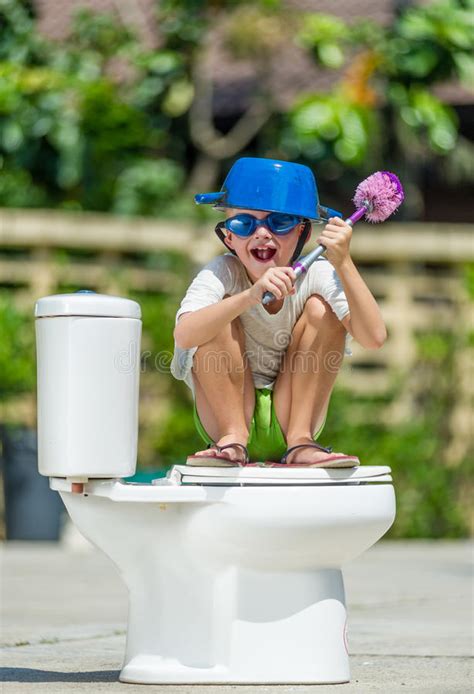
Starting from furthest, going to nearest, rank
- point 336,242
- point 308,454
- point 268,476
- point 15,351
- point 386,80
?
1. point 386,80
2. point 15,351
3. point 308,454
4. point 336,242
5. point 268,476

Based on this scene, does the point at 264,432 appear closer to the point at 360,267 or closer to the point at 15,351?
the point at 15,351

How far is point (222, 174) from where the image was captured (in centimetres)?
952

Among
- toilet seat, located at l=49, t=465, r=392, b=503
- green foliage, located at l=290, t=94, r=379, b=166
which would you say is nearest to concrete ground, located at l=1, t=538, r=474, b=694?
toilet seat, located at l=49, t=465, r=392, b=503

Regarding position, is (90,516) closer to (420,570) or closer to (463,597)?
(463,597)

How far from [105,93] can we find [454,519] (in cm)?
334

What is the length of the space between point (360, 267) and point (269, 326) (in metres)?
4.38

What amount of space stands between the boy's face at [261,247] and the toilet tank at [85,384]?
358 mm

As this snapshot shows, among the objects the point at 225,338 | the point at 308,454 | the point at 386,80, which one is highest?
the point at 386,80

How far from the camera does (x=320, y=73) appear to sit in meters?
10.1

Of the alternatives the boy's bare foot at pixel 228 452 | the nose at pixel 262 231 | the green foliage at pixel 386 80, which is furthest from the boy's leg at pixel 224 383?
the green foliage at pixel 386 80

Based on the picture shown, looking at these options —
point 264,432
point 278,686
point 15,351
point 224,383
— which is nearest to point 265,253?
point 224,383

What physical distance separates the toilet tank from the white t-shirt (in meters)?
0.23

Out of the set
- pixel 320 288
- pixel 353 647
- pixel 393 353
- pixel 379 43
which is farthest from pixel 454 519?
pixel 320 288

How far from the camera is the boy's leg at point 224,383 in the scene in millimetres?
3119
